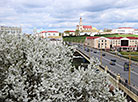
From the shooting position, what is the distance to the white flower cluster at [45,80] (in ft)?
21.4

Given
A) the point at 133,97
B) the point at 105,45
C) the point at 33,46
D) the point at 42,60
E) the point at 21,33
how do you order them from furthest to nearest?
the point at 105,45 → the point at 133,97 → the point at 21,33 → the point at 33,46 → the point at 42,60

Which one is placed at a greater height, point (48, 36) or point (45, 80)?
point (48, 36)

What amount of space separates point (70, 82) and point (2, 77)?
9.75 feet

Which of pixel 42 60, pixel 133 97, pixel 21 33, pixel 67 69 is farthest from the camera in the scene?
pixel 133 97

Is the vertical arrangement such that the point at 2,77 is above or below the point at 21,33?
below

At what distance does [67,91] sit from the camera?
6.88 m

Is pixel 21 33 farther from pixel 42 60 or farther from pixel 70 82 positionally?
pixel 70 82

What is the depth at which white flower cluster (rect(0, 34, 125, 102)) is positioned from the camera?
6.52 m

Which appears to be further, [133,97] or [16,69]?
[133,97]

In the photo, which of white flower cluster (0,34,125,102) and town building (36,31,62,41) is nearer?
white flower cluster (0,34,125,102)

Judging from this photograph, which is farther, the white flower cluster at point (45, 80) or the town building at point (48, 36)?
the town building at point (48, 36)

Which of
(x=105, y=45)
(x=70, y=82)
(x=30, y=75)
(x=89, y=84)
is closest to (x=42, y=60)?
(x=30, y=75)

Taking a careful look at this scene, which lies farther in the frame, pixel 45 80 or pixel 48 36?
pixel 48 36

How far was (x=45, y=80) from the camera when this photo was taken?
648 cm
